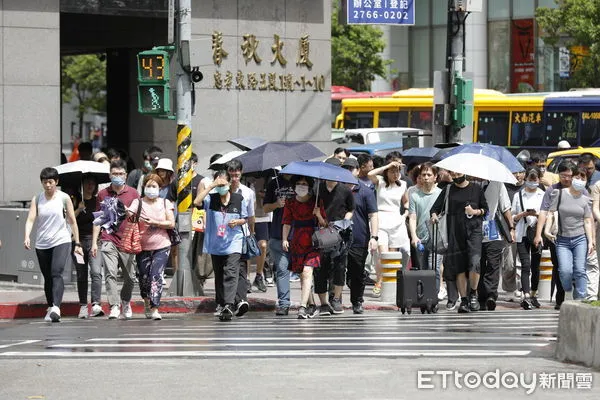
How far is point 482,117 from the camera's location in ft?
134

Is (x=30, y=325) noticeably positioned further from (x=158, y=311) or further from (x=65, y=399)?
(x=65, y=399)

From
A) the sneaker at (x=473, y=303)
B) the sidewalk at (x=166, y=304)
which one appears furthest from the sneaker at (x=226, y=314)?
the sneaker at (x=473, y=303)

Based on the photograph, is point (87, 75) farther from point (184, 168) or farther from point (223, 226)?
point (223, 226)

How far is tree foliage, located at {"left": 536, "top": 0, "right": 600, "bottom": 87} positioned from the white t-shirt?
39034 mm

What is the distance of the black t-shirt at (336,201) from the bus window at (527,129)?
24133 millimetres

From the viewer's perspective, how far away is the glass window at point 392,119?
143 feet

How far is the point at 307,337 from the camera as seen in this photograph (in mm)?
13664

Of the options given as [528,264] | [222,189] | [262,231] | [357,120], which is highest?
[357,120]

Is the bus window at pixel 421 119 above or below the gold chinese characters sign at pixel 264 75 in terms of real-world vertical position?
below

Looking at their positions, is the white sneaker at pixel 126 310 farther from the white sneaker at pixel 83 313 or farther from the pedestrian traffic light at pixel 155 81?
the pedestrian traffic light at pixel 155 81

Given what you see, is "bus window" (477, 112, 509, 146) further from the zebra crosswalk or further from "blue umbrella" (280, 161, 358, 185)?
"blue umbrella" (280, 161, 358, 185)

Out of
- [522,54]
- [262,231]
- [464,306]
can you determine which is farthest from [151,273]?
[522,54]

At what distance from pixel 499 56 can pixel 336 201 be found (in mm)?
50660

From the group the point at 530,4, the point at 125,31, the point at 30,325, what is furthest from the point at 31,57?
the point at 530,4
